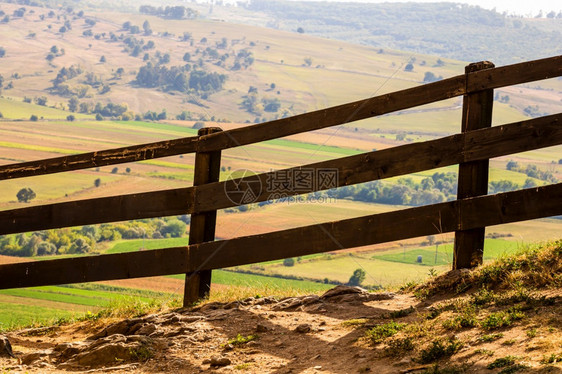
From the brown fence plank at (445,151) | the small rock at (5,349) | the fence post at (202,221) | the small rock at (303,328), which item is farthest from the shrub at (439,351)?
the small rock at (5,349)

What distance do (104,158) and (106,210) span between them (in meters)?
0.47

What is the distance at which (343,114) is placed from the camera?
5391mm

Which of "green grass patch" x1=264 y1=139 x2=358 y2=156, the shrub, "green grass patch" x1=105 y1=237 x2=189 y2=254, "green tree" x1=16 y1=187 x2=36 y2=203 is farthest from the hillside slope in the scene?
"green grass patch" x1=264 y1=139 x2=358 y2=156

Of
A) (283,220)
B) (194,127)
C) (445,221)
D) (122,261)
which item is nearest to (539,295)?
(445,221)

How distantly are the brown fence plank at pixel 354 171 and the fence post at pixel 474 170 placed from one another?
11 centimetres

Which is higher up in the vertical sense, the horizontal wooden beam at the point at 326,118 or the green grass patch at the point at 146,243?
the horizontal wooden beam at the point at 326,118

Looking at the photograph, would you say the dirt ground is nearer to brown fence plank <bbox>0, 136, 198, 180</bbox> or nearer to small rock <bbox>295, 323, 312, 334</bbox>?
small rock <bbox>295, 323, 312, 334</bbox>

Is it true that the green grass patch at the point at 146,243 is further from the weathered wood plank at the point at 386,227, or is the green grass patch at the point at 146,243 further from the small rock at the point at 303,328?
the small rock at the point at 303,328

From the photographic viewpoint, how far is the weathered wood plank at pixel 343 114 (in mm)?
5234

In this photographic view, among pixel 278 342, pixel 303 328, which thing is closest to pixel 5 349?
pixel 278 342

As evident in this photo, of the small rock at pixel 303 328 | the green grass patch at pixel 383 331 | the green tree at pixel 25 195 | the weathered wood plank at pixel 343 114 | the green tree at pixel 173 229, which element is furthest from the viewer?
the green tree at pixel 25 195

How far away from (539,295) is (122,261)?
3.49m

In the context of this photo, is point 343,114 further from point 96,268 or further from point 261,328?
point 96,268

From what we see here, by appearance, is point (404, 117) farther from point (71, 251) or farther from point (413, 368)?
point (413, 368)
